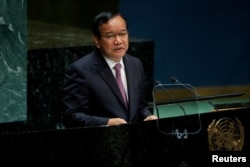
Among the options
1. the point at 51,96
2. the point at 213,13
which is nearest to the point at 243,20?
the point at 213,13

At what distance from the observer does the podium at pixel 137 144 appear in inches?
115

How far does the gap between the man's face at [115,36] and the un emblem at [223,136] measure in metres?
0.68

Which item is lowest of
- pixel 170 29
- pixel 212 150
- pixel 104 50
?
pixel 212 150

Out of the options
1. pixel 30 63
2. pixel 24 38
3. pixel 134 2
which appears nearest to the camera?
pixel 24 38

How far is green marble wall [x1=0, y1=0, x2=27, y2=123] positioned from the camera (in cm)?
416

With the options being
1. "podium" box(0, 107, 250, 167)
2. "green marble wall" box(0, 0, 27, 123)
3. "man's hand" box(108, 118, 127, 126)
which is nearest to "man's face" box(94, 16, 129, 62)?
"man's hand" box(108, 118, 127, 126)

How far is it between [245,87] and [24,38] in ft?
12.5

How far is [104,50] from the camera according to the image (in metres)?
3.65

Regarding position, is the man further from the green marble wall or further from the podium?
the green marble wall

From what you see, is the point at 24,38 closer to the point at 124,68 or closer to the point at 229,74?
the point at 124,68

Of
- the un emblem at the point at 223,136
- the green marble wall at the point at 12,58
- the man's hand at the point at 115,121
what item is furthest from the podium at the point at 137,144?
the green marble wall at the point at 12,58

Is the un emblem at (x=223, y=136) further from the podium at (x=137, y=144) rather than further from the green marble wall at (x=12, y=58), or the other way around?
the green marble wall at (x=12, y=58)

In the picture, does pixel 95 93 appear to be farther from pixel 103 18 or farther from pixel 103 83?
pixel 103 18

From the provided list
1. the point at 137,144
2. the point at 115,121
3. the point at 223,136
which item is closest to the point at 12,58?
the point at 115,121
